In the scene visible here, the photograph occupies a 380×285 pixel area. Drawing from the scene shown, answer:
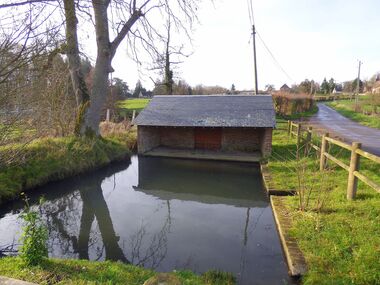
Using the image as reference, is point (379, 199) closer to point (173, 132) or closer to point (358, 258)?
point (358, 258)

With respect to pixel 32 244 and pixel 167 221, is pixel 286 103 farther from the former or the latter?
pixel 32 244

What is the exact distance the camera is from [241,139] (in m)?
15.0

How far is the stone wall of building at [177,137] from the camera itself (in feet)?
51.4

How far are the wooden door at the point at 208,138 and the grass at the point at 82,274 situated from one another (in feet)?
36.2

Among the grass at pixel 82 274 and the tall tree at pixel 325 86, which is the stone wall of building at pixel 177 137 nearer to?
the grass at pixel 82 274

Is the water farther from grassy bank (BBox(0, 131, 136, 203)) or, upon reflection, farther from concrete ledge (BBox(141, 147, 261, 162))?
concrete ledge (BBox(141, 147, 261, 162))

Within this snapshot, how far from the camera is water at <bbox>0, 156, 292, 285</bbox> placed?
5.23m

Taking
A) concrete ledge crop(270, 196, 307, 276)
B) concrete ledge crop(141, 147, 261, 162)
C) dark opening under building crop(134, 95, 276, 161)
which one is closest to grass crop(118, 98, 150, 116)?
dark opening under building crop(134, 95, 276, 161)

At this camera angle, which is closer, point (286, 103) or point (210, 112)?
point (210, 112)

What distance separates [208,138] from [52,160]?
24.5 feet

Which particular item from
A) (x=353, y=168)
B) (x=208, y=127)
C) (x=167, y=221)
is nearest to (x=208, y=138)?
(x=208, y=127)

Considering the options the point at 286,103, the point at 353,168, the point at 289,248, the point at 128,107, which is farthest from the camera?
the point at 128,107

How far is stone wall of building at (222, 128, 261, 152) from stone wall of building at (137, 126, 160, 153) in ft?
11.5

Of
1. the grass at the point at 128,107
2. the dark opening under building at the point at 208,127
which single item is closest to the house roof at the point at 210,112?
the dark opening under building at the point at 208,127
